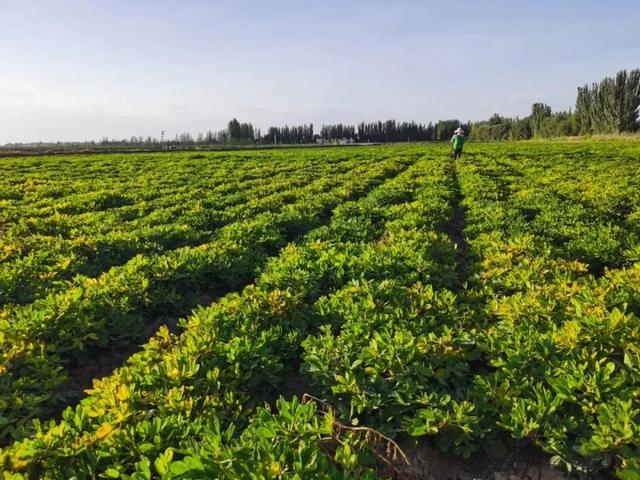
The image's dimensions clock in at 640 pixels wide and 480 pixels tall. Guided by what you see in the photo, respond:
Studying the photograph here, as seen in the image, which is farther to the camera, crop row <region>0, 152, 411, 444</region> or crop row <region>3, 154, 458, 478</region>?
crop row <region>0, 152, 411, 444</region>

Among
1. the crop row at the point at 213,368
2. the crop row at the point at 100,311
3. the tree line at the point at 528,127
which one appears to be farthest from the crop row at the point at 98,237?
the tree line at the point at 528,127

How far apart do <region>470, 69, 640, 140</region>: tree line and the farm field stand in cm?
9487

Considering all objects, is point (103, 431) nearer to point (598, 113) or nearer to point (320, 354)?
point (320, 354)

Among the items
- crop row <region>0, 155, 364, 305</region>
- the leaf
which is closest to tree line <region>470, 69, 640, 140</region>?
crop row <region>0, 155, 364, 305</region>

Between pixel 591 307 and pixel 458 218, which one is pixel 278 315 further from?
pixel 458 218

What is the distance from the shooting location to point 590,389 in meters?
4.00

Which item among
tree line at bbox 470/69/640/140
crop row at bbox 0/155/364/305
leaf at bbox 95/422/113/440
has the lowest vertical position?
leaf at bbox 95/422/113/440

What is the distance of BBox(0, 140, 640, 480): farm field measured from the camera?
11.5ft

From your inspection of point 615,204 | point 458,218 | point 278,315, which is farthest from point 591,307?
point 615,204

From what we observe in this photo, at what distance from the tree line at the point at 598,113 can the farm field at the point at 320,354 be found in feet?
311

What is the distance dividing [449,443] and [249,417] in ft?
6.17

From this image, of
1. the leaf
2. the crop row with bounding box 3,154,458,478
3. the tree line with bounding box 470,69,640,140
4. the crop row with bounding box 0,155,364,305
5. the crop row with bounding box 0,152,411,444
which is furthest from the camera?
the tree line with bounding box 470,69,640,140

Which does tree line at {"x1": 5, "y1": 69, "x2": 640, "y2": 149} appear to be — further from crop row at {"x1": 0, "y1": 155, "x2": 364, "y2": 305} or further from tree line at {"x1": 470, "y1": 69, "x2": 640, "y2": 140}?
crop row at {"x1": 0, "y1": 155, "x2": 364, "y2": 305}

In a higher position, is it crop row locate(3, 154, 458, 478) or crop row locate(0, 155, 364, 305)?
crop row locate(0, 155, 364, 305)
